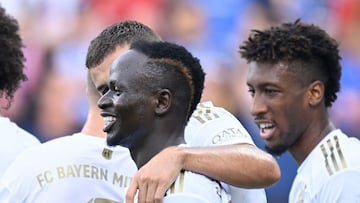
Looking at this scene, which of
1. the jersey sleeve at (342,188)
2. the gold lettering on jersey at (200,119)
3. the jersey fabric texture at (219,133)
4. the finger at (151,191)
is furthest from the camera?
the jersey sleeve at (342,188)

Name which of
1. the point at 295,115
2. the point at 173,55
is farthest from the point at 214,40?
the point at 173,55

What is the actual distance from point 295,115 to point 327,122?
0.16 m

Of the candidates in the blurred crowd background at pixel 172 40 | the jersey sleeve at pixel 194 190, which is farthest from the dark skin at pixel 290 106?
the blurred crowd background at pixel 172 40

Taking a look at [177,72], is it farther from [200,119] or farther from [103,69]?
[103,69]

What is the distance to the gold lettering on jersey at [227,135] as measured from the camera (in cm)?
364

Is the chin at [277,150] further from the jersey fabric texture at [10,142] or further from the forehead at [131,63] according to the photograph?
the forehead at [131,63]

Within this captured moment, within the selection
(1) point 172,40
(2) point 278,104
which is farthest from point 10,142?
(1) point 172,40

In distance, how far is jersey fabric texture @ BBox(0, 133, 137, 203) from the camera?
3.84m

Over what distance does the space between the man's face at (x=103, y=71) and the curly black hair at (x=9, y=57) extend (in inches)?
35.1

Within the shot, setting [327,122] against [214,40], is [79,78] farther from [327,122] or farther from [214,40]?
[327,122]

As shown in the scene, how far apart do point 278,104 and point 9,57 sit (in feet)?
4.45

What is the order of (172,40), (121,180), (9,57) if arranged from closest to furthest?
(121,180) < (9,57) < (172,40)

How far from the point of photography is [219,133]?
371 centimetres

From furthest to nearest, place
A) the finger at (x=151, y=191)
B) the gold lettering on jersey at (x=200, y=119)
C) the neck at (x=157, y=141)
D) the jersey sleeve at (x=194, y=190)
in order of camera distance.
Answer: the gold lettering on jersey at (x=200, y=119), the neck at (x=157, y=141), the finger at (x=151, y=191), the jersey sleeve at (x=194, y=190)
